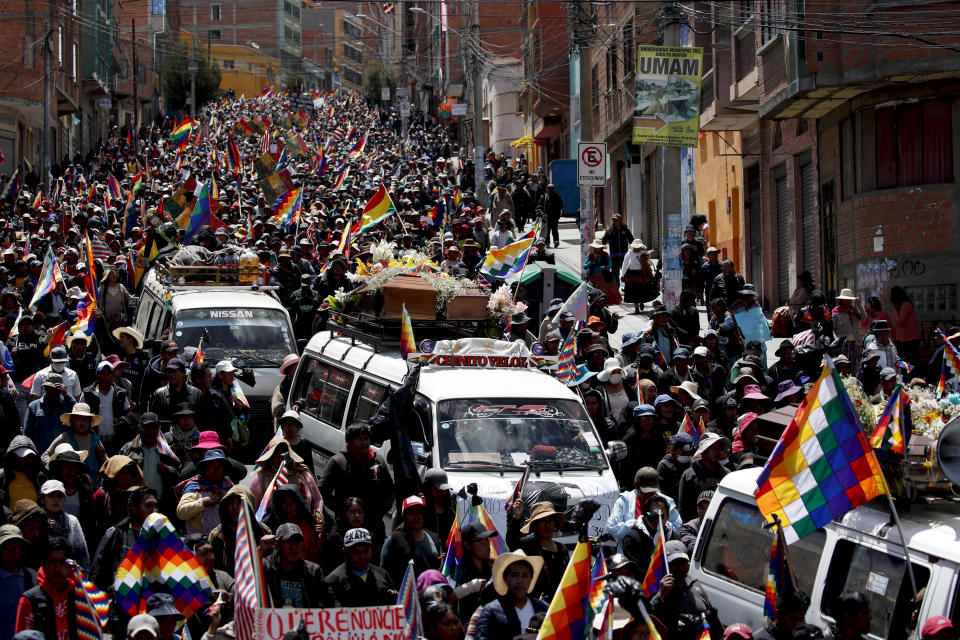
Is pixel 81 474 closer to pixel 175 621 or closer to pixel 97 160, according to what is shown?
pixel 175 621

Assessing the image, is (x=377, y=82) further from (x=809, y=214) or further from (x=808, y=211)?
(x=809, y=214)

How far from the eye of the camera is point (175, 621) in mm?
7305

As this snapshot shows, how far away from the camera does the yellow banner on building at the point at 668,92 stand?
17250mm

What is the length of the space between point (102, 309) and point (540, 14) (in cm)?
3522

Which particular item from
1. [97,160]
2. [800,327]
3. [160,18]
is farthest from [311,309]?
[160,18]

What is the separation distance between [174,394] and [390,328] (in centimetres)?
204

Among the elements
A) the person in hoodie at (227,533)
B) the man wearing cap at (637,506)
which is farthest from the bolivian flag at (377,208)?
the person in hoodie at (227,533)

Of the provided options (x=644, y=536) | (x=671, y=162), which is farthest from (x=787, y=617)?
(x=671, y=162)

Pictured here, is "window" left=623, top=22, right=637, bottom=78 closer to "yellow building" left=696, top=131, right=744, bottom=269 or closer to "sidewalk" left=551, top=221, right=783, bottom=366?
"yellow building" left=696, top=131, right=744, bottom=269

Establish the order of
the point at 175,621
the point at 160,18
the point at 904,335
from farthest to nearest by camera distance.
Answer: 1. the point at 160,18
2. the point at 904,335
3. the point at 175,621

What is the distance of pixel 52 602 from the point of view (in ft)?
25.3

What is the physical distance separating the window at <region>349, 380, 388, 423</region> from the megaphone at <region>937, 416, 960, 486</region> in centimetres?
569

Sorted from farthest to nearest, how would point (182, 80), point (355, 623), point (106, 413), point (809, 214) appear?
1. point (182, 80)
2. point (809, 214)
3. point (106, 413)
4. point (355, 623)

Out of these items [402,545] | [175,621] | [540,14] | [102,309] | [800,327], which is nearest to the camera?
[175,621]
